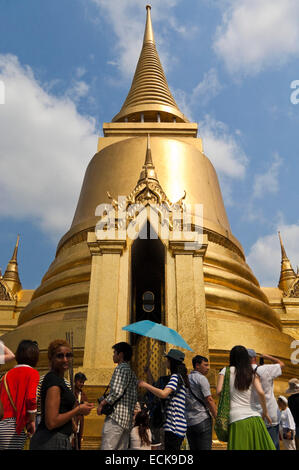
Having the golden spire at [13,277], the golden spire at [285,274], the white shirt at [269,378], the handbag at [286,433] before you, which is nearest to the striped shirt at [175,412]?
the white shirt at [269,378]

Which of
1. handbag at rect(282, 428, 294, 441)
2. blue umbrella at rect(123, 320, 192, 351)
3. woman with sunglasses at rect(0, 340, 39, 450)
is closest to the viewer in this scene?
woman with sunglasses at rect(0, 340, 39, 450)

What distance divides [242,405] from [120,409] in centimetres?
91

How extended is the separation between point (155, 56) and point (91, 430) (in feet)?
68.0

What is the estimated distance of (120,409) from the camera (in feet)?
9.38

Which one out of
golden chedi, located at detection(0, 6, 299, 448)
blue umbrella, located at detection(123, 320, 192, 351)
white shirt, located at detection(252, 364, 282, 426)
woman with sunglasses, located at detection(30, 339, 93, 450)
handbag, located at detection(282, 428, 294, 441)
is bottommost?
handbag, located at detection(282, 428, 294, 441)

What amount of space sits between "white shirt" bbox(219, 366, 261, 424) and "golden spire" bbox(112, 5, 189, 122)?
14.3 metres

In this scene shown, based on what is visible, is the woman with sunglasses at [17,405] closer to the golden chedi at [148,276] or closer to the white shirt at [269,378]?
the white shirt at [269,378]

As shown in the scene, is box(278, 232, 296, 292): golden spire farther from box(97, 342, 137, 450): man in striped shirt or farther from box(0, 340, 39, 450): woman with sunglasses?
box(0, 340, 39, 450): woman with sunglasses

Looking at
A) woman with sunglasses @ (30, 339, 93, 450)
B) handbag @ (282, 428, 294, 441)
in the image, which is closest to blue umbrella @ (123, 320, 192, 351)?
woman with sunglasses @ (30, 339, 93, 450)

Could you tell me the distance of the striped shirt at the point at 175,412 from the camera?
292 centimetres

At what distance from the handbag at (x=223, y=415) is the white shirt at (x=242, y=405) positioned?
0.10 feet

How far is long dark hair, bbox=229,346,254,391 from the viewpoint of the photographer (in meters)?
2.81

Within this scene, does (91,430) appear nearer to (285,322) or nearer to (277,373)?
(277,373)

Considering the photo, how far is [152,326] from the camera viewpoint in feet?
12.8
